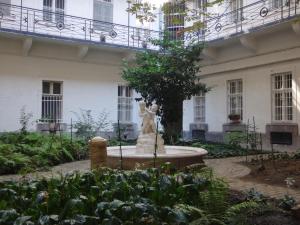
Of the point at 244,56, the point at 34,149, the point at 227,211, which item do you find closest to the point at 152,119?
the point at 34,149

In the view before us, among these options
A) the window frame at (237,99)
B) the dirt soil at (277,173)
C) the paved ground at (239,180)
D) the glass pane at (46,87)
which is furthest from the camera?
the glass pane at (46,87)

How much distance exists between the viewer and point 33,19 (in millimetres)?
17828

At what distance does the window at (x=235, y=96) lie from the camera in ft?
60.2

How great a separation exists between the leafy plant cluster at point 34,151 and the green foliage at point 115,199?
399 cm

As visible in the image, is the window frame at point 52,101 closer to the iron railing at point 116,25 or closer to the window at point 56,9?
the iron railing at point 116,25

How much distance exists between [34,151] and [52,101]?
724cm

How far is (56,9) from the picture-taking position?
1884cm

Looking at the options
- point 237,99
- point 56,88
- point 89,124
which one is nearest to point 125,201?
point 89,124

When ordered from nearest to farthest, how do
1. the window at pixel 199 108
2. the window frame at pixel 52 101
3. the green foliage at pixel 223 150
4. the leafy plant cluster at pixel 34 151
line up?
the leafy plant cluster at pixel 34 151 < the green foliage at pixel 223 150 < the window frame at pixel 52 101 < the window at pixel 199 108

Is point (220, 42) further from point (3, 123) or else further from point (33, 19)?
point (3, 123)

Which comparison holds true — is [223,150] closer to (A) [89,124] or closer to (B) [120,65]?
(A) [89,124]

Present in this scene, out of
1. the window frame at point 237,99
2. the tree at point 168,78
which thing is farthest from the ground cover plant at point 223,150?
the window frame at point 237,99

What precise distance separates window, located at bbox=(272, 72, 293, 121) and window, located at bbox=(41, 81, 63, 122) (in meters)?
9.42

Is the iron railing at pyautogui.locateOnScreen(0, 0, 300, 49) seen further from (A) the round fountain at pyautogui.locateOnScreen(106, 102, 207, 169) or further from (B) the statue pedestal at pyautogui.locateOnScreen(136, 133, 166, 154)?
(B) the statue pedestal at pyautogui.locateOnScreen(136, 133, 166, 154)
